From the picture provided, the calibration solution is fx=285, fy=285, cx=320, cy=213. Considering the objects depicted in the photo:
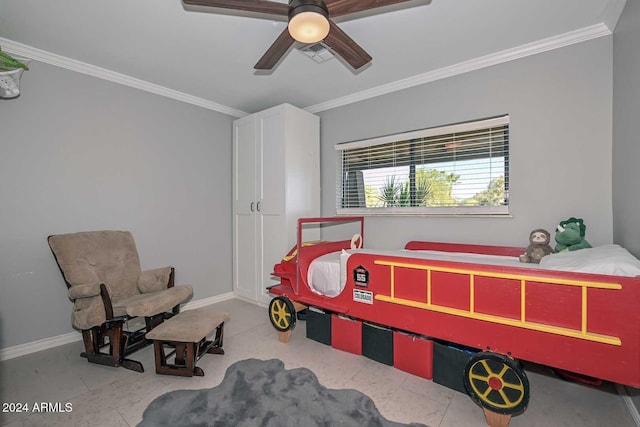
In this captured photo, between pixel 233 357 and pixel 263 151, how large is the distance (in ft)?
7.13

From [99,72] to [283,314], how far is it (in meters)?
2.77

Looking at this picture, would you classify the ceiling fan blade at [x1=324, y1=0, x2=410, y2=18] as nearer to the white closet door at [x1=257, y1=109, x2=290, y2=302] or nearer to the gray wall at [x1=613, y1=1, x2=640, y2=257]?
the gray wall at [x1=613, y1=1, x2=640, y2=257]

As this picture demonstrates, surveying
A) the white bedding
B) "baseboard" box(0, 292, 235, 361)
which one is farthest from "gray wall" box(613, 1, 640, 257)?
"baseboard" box(0, 292, 235, 361)

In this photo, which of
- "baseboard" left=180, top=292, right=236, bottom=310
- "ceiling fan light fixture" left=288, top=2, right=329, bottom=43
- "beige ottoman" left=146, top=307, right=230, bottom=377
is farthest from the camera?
"baseboard" left=180, top=292, right=236, bottom=310

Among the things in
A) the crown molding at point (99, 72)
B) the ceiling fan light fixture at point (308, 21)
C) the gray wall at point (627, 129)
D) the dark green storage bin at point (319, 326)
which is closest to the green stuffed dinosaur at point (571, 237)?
the gray wall at point (627, 129)

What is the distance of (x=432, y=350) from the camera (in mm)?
1846

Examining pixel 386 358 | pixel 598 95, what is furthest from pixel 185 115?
pixel 598 95

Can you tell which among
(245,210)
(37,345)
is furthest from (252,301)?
(37,345)

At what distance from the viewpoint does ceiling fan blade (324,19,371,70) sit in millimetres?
1605

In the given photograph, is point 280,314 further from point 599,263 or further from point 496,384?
point 599,263

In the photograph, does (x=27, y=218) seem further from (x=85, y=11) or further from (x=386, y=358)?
(x=386, y=358)

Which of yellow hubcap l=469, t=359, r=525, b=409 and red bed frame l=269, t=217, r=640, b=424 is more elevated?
red bed frame l=269, t=217, r=640, b=424

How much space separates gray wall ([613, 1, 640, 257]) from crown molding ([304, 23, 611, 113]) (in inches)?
6.4

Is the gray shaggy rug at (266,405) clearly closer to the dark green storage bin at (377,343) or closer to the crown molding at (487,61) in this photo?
the dark green storage bin at (377,343)
